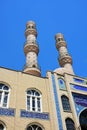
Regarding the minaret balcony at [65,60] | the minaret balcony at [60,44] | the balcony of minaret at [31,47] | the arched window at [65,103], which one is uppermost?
the minaret balcony at [60,44]

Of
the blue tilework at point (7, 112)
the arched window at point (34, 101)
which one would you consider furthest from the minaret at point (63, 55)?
the blue tilework at point (7, 112)

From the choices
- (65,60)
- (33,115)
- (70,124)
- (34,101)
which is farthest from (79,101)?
(65,60)

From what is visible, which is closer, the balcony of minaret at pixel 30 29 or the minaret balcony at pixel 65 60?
the minaret balcony at pixel 65 60

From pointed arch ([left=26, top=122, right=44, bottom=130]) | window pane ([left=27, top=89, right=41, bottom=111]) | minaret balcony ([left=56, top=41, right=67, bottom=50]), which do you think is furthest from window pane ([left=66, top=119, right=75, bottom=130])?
minaret balcony ([left=56, top=41, right=67, bottom=50])

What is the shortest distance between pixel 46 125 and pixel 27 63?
12507 mm

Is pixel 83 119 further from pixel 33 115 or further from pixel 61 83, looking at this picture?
pixel 33 115

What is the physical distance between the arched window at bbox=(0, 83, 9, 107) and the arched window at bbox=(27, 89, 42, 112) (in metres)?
1.80

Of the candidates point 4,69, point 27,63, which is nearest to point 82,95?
point 4,69

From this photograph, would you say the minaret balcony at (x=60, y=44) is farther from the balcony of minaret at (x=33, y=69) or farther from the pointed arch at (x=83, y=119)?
the pointed arch at (x=83, y=119)

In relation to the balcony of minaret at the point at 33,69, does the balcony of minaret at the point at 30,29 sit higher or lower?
higher

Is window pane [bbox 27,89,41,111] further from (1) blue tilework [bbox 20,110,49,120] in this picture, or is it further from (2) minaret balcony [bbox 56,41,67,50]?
(2) minaret balcony [bbox 56,41,67,50]

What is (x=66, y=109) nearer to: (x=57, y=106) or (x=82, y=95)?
(x=57, y=106)

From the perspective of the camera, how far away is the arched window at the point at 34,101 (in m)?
14.5

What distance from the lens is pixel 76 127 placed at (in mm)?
14133
